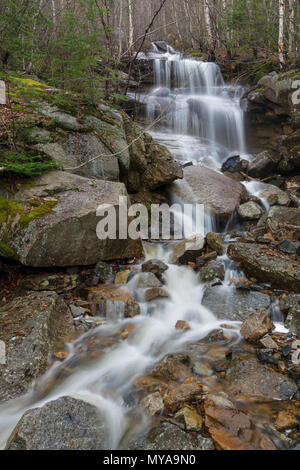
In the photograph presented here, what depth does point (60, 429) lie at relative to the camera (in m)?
2.28

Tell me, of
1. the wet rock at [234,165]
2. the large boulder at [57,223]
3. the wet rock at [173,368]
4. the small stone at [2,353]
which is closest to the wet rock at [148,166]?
the large boulder at [57,223]

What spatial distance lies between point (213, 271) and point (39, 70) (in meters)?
8.30

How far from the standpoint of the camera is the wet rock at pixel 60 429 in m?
2.19

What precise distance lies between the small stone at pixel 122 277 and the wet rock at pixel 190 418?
226cm

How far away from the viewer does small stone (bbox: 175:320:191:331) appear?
4051 millimetres

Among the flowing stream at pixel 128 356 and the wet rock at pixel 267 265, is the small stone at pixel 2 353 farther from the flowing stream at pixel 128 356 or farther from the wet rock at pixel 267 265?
the wet rock at pixel 267 265

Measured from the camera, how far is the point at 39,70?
902cm

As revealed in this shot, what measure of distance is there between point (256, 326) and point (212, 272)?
4.64 ft

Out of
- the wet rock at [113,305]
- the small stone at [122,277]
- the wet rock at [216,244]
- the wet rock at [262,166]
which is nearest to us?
the wet rock at [113,305]

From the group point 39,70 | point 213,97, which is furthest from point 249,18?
point 39,70

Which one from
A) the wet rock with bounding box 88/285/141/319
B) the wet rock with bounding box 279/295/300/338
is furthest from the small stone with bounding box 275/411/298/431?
the wet rock with bounding box 88/285/141/319

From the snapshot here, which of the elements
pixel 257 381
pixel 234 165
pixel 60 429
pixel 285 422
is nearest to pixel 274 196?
pixel 234 165

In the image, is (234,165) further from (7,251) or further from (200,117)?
(7,251)

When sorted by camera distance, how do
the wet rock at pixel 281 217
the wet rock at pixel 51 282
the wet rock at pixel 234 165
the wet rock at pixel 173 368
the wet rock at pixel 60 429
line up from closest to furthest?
the wet rock at pixel 60 429 → the wet rock at pixel 173 368 → the wet rock at pixel 51 282 → the wet rock at pixel 281 217 → the wet rock at pixel 234 165
